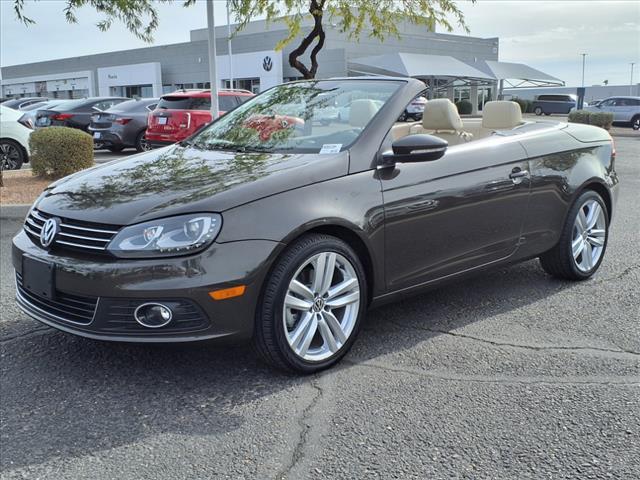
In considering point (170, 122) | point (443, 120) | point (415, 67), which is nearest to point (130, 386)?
point (443, 120)

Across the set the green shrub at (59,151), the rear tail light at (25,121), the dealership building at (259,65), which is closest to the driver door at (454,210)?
the green shrub at (59,151)

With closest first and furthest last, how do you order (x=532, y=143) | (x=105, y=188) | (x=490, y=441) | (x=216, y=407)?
1. (x=490, y=441)
2. (x=216, y=407)
3. (x=105, y=188)
4. (x=532, y=143)

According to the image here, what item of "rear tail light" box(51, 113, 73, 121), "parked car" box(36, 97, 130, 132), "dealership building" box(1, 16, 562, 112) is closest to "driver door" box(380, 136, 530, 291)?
"parked car" box(36, 97, 130, 132)

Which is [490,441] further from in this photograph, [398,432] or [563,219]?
[563,219]

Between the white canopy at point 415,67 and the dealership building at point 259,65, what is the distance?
Answer: 57mm

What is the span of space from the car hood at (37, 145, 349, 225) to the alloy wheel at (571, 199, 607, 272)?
93.2 inches

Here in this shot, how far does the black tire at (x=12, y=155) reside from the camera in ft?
41.4

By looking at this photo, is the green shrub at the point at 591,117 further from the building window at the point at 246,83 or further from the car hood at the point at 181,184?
the car hood at the point at 181,184

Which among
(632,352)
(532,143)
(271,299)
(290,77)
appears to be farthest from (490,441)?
(290,77)

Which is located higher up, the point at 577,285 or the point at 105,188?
the point at 105,188

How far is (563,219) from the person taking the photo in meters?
5.11

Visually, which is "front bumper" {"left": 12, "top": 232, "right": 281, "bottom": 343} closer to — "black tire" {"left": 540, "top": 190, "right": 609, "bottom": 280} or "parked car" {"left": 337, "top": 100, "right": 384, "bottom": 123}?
"parked car" {"left": 337, "top": 100, "right": 384, "bottom": 123}

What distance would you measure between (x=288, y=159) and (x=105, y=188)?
101cm

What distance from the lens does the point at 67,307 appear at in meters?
3.43
